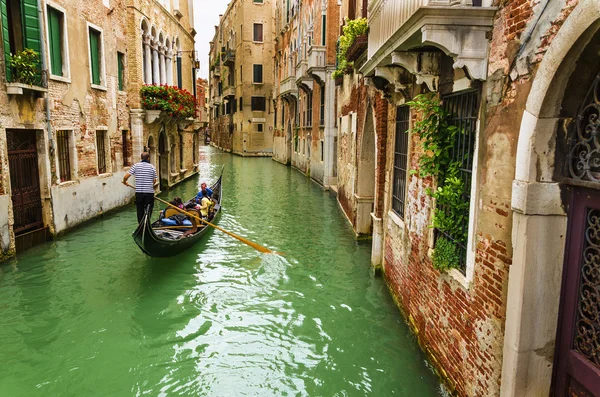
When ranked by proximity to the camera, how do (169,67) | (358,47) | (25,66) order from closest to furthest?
(25,66) → (358,47) → (169,67)

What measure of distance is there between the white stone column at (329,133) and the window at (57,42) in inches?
344

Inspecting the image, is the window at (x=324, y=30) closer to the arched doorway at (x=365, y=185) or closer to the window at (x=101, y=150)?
the arched doorway at (x=365, y=185)

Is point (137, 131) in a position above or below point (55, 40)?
below

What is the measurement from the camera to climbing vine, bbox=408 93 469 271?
3566 millimetres

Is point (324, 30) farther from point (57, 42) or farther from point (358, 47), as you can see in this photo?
point (57, 42)

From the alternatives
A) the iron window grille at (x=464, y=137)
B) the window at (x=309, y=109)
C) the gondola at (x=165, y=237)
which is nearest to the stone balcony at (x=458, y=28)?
the iron window grille at (x=464, y=137)

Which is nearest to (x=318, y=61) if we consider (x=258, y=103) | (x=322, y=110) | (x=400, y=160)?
(x=322, y=110)

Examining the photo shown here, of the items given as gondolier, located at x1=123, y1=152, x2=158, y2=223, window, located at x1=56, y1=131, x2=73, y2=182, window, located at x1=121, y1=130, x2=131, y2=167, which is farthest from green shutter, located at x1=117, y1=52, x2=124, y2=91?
gondolier, located at x1=123, y1=152, x2=158, y2=223

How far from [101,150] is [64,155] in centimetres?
166

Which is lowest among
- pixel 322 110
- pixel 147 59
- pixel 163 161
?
pixel 163 161

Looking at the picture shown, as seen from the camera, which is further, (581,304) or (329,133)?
(329,133)

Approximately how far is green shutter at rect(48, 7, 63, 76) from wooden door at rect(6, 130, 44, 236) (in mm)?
1401

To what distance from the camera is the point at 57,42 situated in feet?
27.8

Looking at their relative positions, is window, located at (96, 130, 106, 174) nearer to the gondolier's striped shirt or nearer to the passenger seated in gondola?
the passenger seated in gondola
